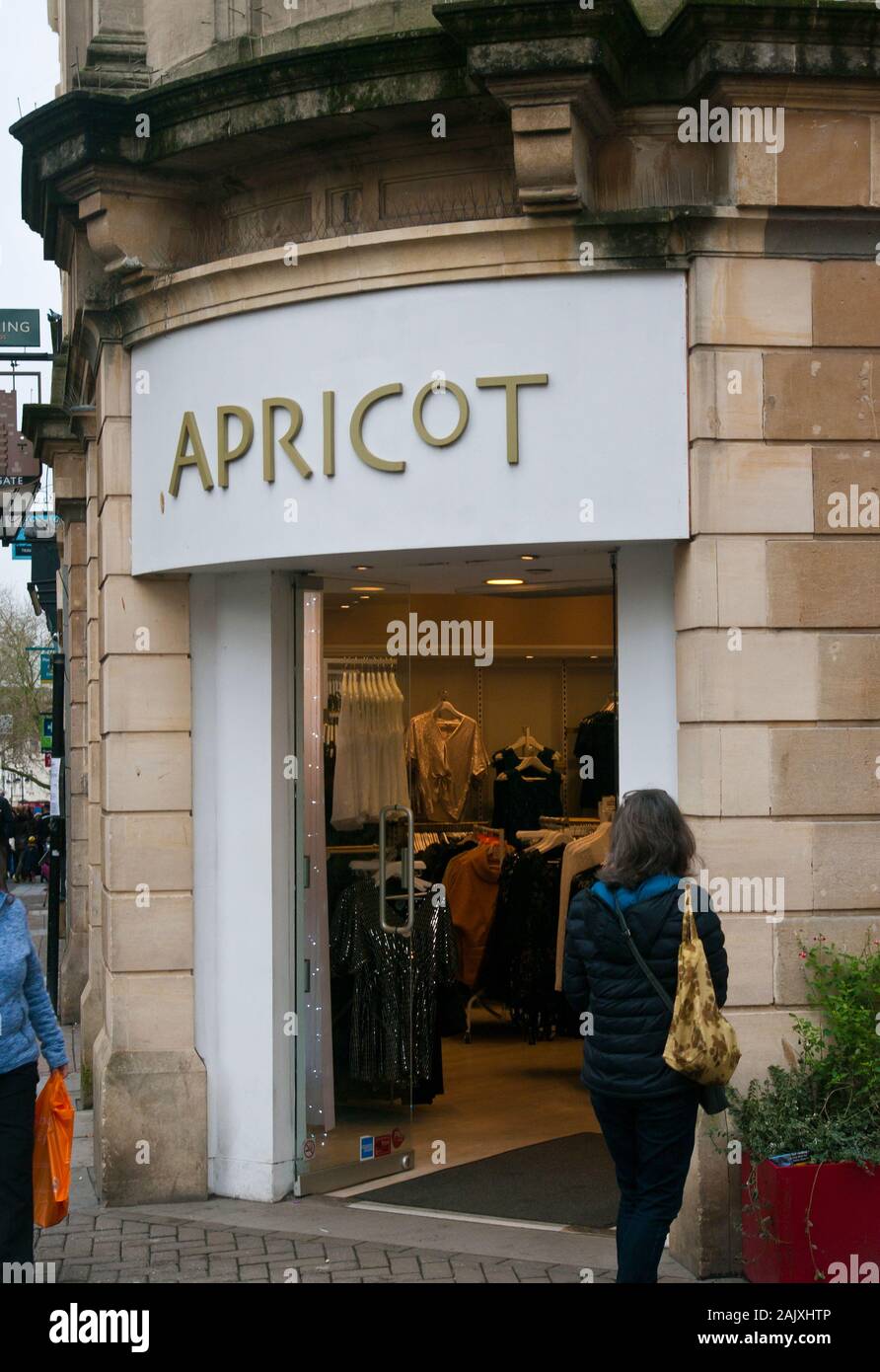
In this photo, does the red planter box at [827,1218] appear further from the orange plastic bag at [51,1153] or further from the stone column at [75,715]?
the stone column at [75,715]

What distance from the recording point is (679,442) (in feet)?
22.5

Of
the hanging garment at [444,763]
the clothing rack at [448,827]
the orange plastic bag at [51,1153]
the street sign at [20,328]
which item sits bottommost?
the orange plastic bag at [51,1153]

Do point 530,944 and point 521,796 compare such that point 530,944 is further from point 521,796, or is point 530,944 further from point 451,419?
point 451,419

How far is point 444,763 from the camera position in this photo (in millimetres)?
13383

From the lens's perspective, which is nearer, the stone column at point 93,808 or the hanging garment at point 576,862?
the hanging garment at point 576,862

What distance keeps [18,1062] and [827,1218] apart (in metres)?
3.03

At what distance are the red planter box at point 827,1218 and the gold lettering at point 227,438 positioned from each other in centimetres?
386

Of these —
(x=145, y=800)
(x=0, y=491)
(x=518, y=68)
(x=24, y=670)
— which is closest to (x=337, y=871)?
(x=145, y=800)

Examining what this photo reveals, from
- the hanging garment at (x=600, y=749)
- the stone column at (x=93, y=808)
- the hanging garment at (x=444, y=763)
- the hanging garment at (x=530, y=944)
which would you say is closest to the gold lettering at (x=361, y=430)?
the stone column at (x=93, y=808)

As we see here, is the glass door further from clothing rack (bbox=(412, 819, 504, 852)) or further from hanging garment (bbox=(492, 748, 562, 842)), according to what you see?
hanging garment (bbox=(492, 748, 562, 842))

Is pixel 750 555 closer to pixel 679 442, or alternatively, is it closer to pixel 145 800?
pixel 679 442

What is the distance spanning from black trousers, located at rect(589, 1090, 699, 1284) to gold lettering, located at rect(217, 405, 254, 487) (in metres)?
3.53

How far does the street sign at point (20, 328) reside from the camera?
56.2 feet

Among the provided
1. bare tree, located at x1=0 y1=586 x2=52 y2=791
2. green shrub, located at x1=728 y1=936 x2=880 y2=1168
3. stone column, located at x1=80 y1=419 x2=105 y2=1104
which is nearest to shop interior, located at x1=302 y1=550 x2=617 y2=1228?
green shrub, located at x1=728 y1=936 x2=880 y2=1168
